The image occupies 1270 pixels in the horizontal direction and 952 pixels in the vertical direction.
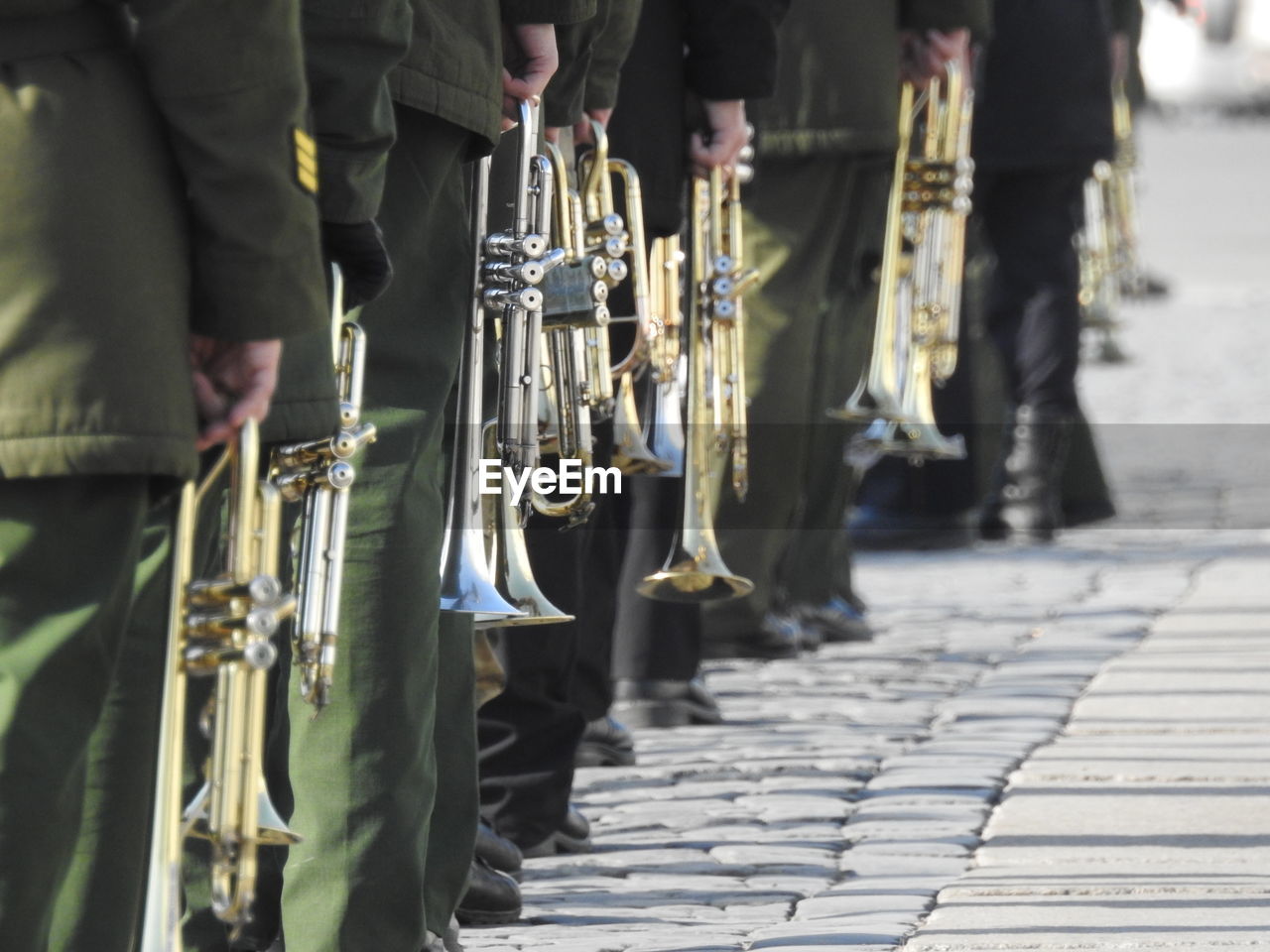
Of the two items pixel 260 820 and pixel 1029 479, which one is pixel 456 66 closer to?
pixel 260 820

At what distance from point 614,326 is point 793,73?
135 centimetres

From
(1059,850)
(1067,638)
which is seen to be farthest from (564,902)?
(1067,638)

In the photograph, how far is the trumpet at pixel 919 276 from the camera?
5.78 m

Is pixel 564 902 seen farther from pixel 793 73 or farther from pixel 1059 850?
pixel 793 73

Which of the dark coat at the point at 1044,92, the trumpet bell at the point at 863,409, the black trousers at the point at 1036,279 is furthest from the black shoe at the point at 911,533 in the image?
the trumpet bell at the point at 863,409

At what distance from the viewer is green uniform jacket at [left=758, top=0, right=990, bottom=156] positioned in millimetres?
5340

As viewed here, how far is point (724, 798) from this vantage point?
4.44m

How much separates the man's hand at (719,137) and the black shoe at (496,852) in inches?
49.9

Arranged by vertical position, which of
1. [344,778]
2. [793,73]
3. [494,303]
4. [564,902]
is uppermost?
[793,73]

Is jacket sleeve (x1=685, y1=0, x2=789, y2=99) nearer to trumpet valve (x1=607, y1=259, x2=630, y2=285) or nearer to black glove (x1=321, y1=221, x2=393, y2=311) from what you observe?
trumpet valve (x1=607, y1=259, x2=630, y2=285)

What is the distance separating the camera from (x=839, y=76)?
17.6 feet

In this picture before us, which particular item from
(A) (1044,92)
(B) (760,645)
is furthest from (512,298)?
(A) (1044,92)

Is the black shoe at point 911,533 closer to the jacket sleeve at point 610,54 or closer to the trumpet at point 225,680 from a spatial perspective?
the jacket sleeve at point 610,54

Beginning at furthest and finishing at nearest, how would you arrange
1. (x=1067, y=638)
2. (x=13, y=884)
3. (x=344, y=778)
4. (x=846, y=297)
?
(x=1067, y=638) → (x=846, y=297) → (x=344, y=778) → (x=13, y=884)
